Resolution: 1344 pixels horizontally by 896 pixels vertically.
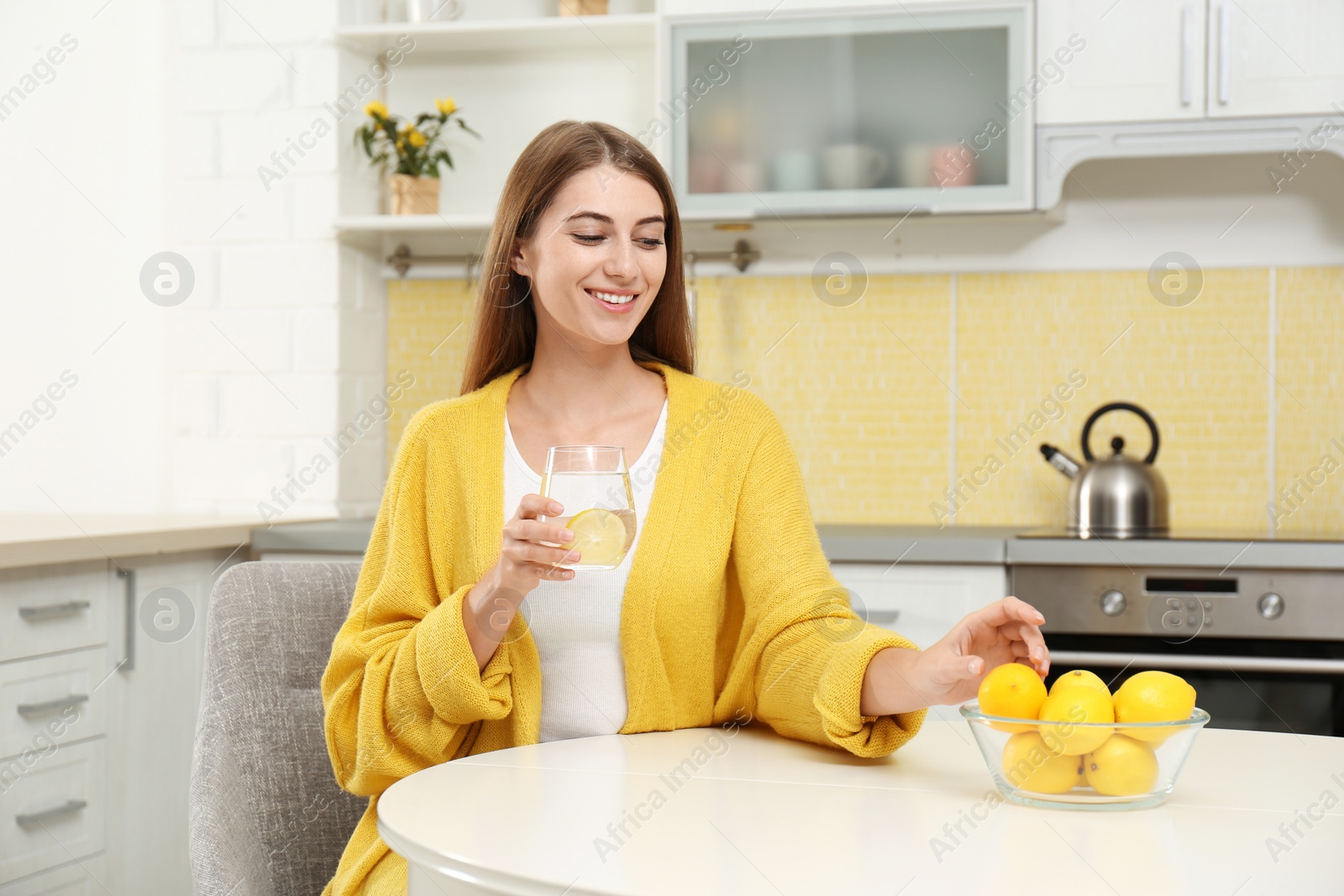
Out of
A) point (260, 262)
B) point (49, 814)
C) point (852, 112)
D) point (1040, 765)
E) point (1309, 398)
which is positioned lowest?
point (49, 814)

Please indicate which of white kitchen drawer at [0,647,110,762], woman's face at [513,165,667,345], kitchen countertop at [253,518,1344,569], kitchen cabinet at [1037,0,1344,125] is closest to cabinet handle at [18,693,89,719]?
white kitchen drawer at [0,647,110,762]

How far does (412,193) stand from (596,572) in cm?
177

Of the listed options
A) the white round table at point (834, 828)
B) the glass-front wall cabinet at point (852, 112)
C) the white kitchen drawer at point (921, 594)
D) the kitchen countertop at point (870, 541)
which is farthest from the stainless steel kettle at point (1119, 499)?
the white round table at point (834, 828)

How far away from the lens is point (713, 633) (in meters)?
1.40

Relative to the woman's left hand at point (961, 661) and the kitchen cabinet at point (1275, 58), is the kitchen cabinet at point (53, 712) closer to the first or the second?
the woman's left hand at point (961, 661)

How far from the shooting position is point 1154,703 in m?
0.90

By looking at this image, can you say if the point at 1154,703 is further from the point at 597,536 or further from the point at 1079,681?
the point at 597,536

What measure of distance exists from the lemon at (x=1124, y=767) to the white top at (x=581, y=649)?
59 centimetres

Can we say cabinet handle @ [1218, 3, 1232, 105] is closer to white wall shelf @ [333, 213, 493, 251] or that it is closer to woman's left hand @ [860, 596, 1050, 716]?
white wall shelf @ [333, 213, 493, 251]

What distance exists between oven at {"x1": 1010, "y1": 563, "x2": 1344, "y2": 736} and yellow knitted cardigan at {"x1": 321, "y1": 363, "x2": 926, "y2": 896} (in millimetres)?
1016

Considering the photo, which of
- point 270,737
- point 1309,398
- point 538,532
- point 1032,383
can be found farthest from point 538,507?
point 1309,398

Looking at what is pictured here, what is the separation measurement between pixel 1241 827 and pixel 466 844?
56cm

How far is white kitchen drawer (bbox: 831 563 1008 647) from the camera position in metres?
2.30

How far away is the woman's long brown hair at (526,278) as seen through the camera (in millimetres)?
1466
